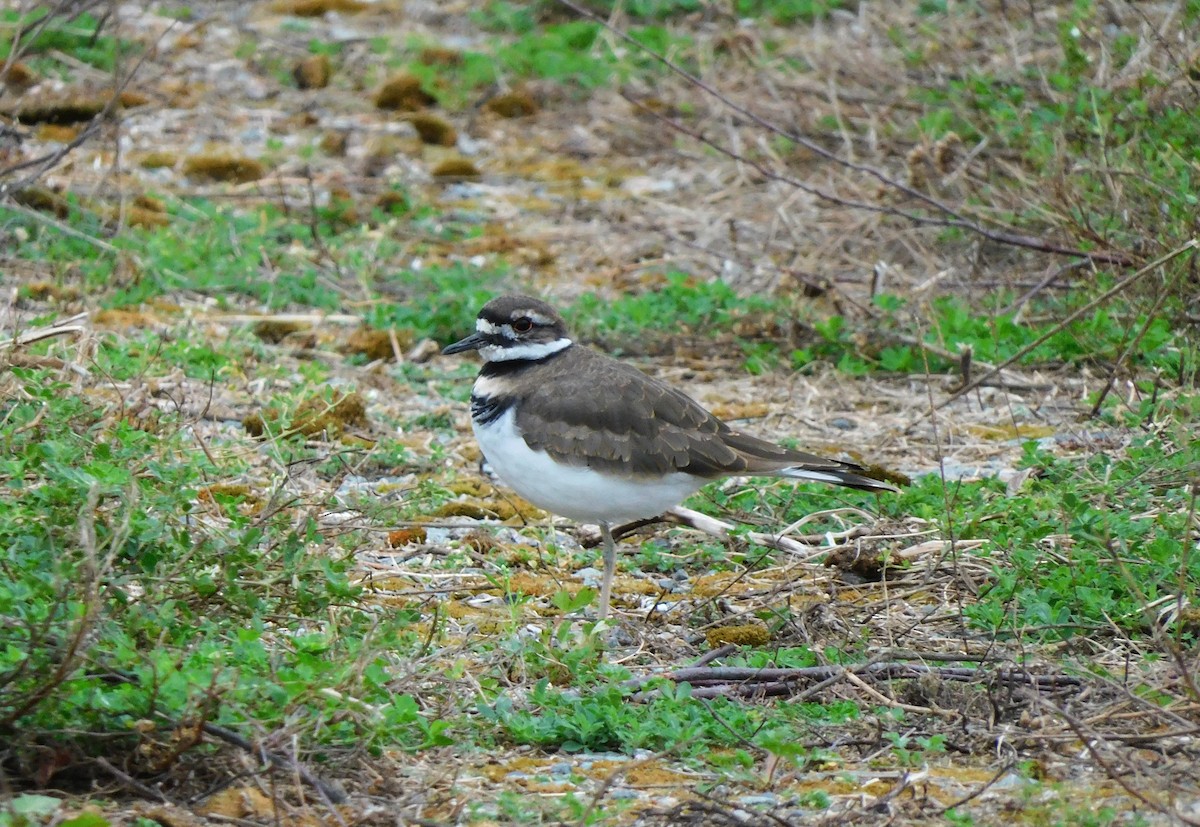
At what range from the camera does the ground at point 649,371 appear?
3.97 meters

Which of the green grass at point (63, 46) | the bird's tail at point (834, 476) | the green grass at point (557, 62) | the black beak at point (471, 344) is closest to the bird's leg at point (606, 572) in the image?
the bird's tail at point (834, 476)

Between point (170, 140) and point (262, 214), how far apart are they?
85.4 inches

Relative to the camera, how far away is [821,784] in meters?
4.05

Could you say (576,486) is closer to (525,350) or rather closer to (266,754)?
(525,350)

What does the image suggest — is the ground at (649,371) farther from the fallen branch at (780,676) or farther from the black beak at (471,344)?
the black beak at (471,344)

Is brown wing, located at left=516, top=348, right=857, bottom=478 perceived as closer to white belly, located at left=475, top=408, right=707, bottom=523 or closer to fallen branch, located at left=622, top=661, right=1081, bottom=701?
white belly, located at left=475, top=408, right=707, bottom=523

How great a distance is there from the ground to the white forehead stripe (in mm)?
599

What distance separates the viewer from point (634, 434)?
581cm

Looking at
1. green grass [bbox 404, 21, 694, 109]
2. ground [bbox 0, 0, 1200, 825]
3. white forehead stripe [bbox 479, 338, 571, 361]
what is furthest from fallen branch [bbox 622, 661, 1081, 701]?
green grass [bbox 404, 21, 694, 109]

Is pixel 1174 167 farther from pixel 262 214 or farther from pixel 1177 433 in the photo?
pixel 262 214

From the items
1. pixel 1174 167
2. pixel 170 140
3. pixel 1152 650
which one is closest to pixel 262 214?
pixel 170 140

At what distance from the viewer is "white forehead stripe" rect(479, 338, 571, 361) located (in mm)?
6316

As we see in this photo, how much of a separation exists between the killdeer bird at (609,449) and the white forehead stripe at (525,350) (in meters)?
0.20

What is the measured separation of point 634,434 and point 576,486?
1.09 feet
